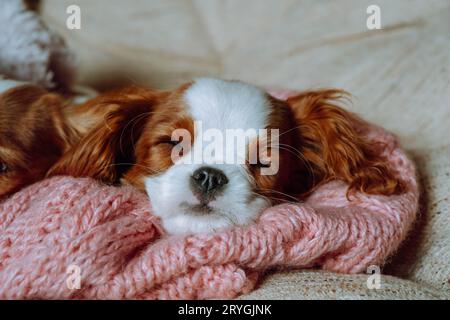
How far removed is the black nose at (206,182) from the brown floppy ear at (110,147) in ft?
0.82

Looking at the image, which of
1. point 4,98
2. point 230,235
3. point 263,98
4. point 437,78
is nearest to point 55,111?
point 4,98

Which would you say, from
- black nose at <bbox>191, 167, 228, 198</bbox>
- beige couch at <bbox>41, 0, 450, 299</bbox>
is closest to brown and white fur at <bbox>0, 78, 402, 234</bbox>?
black nose at <bbox>191, 167, 228, 198</bbox>

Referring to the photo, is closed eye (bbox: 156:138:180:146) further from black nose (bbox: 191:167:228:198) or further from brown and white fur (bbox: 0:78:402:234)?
black nose (bbox: 191:167:228:198)

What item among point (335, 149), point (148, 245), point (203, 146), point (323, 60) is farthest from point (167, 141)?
point (323, 60)

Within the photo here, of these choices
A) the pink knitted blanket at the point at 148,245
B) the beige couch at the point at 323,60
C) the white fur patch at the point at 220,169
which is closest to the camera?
the pink knitted blanket at the point at 148,245

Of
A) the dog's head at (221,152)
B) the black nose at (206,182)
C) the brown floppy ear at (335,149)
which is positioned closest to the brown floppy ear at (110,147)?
the dog's head at (221,152)

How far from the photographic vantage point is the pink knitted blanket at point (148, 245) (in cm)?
88

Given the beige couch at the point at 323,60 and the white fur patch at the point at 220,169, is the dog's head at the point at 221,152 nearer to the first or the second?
the white fur patch at the point at 220,169

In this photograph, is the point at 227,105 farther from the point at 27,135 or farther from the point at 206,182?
the point at 27,135

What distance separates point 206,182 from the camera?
1045 millimetres

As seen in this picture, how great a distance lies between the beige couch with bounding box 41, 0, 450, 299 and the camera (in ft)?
3.74

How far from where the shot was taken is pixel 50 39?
5.36 feet

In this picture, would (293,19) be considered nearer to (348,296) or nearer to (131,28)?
Result: (131,28)

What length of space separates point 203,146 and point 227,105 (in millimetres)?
103
